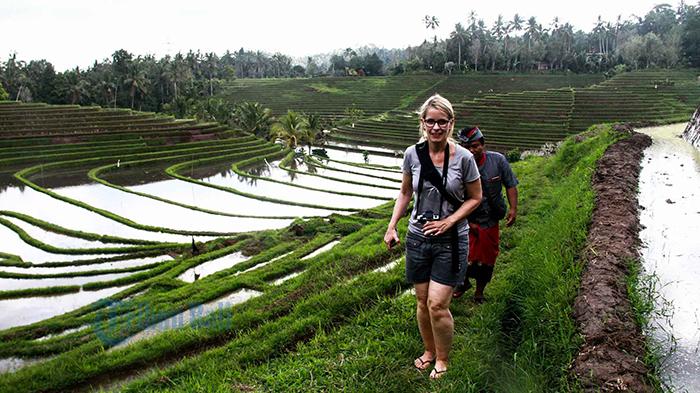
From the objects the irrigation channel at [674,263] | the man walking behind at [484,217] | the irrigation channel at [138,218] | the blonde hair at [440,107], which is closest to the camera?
the blonde hair at [440,107]

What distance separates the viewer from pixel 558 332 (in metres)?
3.29

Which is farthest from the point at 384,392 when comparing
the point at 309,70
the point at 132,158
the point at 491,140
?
the point at 309,70

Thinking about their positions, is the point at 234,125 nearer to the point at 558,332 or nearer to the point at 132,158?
the point at 132,158

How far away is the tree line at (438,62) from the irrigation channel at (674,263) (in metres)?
52.8

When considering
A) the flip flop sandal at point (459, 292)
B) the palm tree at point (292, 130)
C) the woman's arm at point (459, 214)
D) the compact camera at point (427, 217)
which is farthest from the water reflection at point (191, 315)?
the palm tree at point (292, 130)

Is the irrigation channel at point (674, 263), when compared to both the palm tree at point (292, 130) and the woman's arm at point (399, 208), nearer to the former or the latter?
the woman's arm at point (399, 208)

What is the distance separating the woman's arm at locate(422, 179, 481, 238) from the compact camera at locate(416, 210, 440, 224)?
0.03 m

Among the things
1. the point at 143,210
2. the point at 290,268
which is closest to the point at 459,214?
the point at 290,268

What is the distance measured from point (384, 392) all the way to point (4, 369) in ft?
23.9

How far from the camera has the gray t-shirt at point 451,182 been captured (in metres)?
A: 2.97

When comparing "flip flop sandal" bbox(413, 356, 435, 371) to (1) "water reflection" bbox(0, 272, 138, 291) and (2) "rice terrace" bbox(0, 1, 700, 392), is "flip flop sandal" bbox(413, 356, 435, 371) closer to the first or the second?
(2) "rice terrace" bbox(0, 1, 700, 392)

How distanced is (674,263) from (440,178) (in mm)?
2961

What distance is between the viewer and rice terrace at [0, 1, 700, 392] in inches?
132

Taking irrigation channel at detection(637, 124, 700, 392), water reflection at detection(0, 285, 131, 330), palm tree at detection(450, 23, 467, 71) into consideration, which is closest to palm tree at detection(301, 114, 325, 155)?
water reflection at detection(0, 285, 131, 330)
